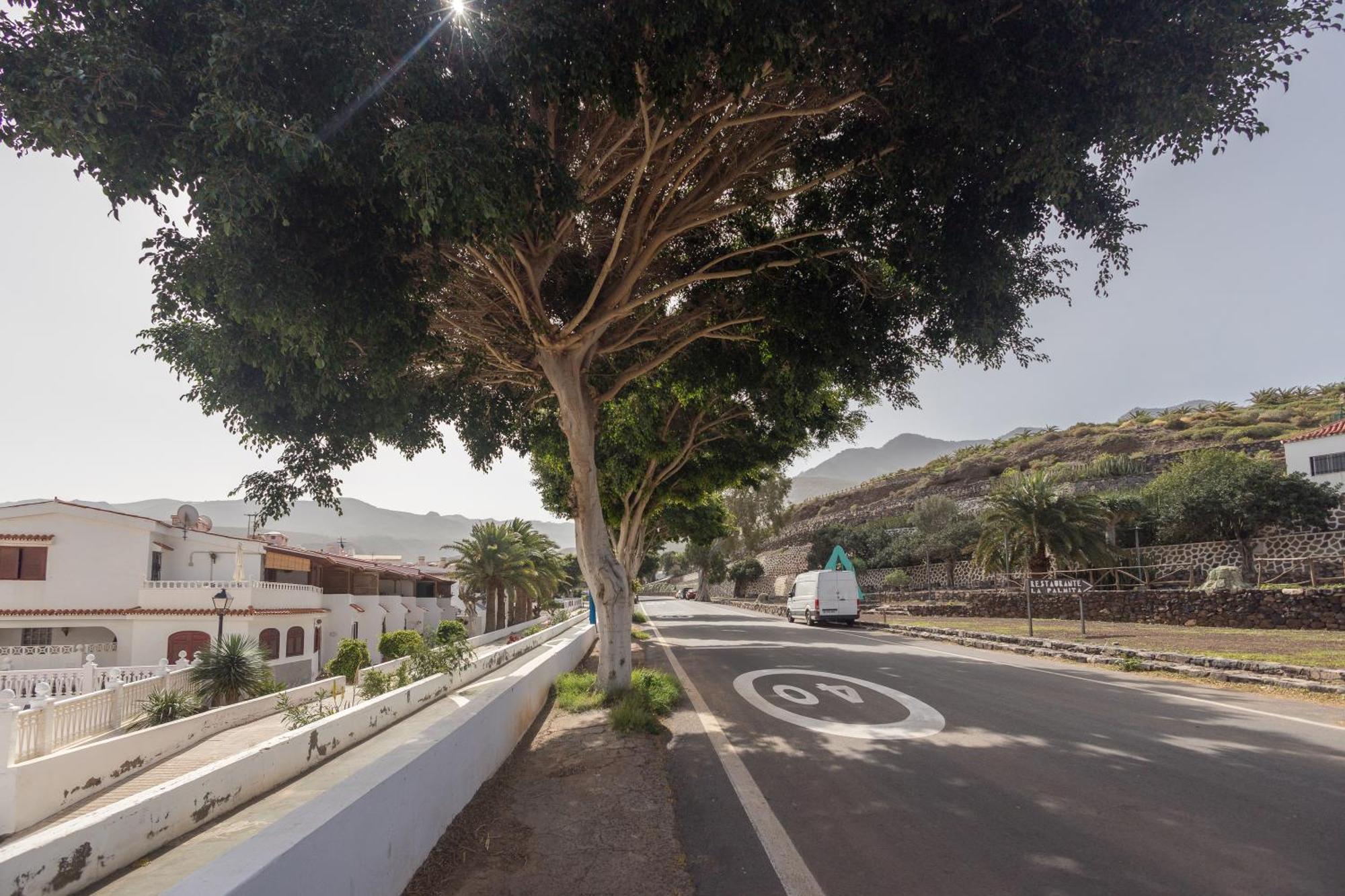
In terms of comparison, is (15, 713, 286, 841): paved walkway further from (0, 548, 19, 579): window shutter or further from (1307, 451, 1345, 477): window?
(1307, 451, 1345, 477): window

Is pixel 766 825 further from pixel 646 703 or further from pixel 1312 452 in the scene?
pixel 1312 452

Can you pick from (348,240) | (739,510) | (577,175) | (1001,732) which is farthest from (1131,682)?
(739,510)

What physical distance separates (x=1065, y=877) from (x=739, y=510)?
6578 centimetres

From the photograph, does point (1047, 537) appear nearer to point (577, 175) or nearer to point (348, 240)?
point (577, 175)

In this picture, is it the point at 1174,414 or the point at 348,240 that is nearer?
the point at 348,240

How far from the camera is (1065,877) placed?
4.31 metres

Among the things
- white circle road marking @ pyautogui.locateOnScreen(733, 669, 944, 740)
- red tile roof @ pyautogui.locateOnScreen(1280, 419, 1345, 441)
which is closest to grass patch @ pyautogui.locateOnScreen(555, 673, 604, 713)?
white circle road marking @ pyautogui.locateOnScreen(733, 669, 944, 740)

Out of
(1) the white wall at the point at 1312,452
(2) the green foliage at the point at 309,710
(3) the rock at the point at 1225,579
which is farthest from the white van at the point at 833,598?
(2) the green foliage at the point at 309,710

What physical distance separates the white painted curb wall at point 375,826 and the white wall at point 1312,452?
37147mm

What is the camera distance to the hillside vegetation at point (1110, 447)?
5012 cm

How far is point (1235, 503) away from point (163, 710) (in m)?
35.1

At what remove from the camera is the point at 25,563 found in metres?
26.6

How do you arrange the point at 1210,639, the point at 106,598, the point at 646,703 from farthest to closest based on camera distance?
1. the point at 106,598
2. the point at 1210,639
3. the point at 646,703

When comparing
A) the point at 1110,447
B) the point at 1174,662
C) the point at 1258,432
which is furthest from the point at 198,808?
the point at 1110,447
